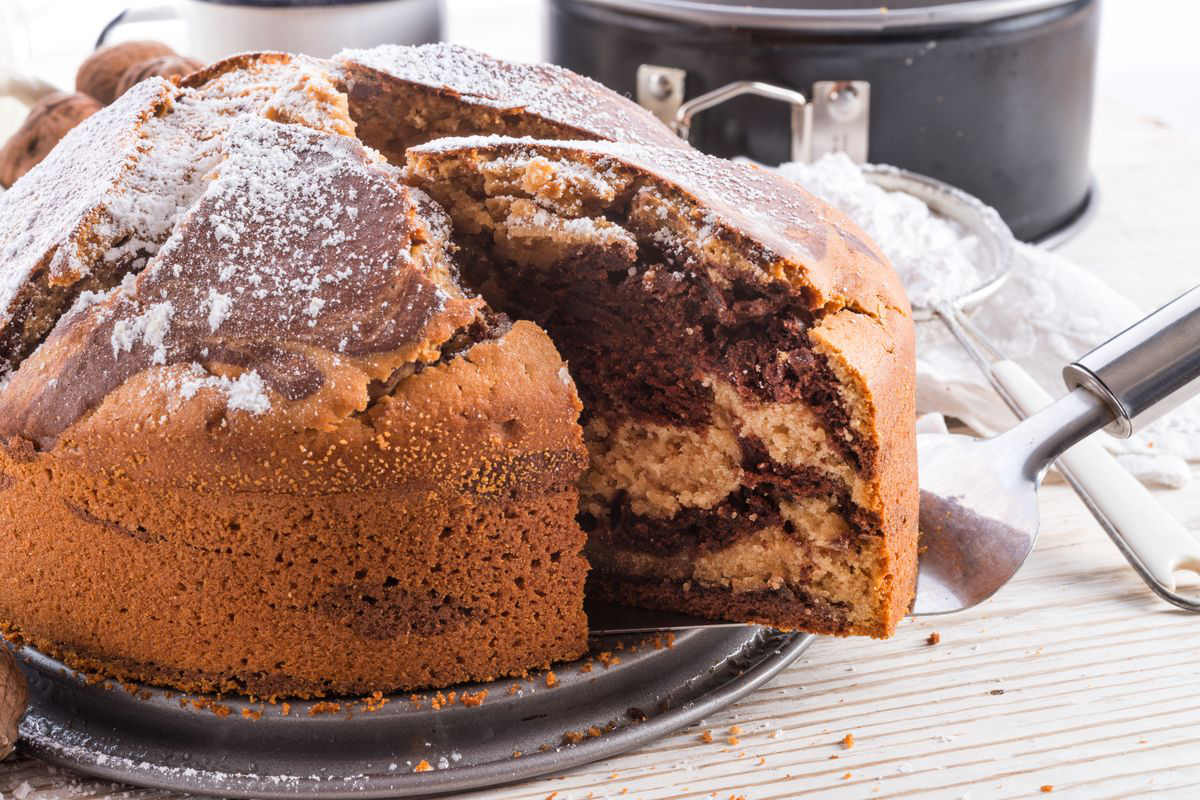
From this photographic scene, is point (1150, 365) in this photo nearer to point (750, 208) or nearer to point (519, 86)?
point (750, 208)

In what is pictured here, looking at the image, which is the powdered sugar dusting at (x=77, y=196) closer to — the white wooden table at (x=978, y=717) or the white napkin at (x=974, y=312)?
the white wooden table at (x=978, y=717)

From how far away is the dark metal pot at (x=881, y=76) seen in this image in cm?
254

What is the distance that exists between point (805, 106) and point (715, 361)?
1273 mm

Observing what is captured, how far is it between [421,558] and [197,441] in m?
0.27

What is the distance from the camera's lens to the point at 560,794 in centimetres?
137

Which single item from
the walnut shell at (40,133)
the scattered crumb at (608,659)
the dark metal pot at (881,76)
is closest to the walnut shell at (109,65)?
the walnut shell at (40,133)

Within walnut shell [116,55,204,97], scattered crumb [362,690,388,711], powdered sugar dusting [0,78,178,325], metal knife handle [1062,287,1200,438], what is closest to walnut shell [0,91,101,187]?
walnut shell [116,55,204,97]

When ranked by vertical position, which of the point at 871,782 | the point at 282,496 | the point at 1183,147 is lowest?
the point at 1183,147

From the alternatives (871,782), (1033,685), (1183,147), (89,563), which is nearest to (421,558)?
(89,563)

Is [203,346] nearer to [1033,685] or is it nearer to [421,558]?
[421,558]

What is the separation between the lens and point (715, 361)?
1465mm

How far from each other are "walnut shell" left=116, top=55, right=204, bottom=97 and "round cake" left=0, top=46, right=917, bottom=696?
→ 1136mm

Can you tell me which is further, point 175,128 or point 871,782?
point 175,128

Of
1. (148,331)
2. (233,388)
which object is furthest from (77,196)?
(233,388)
